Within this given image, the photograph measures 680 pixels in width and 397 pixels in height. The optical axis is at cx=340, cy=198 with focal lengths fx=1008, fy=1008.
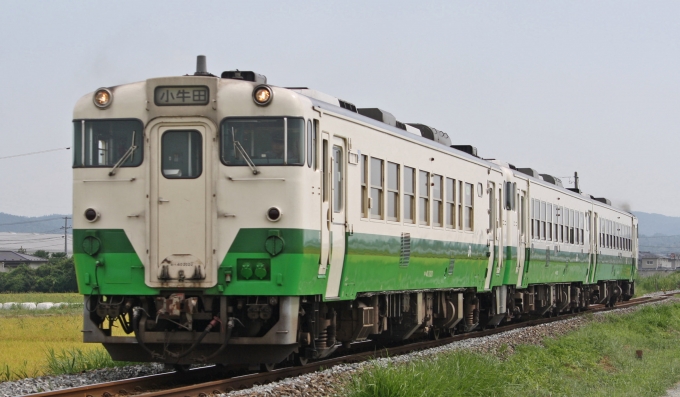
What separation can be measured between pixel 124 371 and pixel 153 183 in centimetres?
272

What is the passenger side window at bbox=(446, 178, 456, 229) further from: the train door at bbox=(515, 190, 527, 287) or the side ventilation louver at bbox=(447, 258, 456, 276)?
the train door at bbox=(515, 190, 527, 287)

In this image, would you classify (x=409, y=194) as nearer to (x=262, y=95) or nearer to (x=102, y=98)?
(x=262, y=95)

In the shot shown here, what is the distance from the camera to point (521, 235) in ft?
69.3

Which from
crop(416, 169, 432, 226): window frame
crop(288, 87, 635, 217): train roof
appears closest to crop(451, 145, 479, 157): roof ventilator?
crop(288, 87, 635, 217): train roof

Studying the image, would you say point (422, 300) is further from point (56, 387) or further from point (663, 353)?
point (56, 387)

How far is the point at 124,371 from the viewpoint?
12125mm

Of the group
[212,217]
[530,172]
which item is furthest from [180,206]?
[530,172]

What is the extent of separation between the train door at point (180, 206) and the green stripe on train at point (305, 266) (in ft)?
0.79

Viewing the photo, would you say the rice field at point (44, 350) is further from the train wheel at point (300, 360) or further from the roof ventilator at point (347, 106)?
the roof ventilator at point (347, 106)

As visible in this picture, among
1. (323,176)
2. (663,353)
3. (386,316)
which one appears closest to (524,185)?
(663,353)

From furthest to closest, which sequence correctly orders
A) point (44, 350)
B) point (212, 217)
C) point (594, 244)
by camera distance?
1. point (594, 244)
2. point (44, 350)
3. point (212, 217)

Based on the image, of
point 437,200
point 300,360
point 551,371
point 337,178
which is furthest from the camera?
point 437,200

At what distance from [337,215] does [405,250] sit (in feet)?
8.25

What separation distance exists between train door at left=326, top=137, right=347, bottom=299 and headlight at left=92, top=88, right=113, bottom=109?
2.56m
